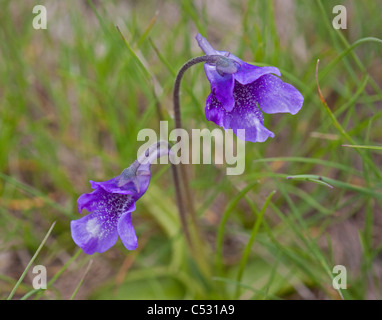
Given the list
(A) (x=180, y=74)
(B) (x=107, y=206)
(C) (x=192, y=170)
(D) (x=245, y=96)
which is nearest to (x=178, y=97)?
(A) (x=180, y=74)

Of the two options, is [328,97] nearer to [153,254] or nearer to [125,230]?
[153,254]

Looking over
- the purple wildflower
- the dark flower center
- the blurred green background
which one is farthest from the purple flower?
the blurred green background

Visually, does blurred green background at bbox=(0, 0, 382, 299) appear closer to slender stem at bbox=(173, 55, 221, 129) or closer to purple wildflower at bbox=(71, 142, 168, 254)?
slender stem at bbox=(173, 55, 221, 129)

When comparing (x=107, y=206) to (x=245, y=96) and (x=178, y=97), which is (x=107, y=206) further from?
(x=245, y=96)

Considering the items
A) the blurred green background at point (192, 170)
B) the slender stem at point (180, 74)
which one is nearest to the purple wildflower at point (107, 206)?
the slender stem at point (180, 74)

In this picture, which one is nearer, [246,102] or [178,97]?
[246,102]

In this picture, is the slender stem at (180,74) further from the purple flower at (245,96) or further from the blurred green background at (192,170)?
the blurred green background at (192,170)
